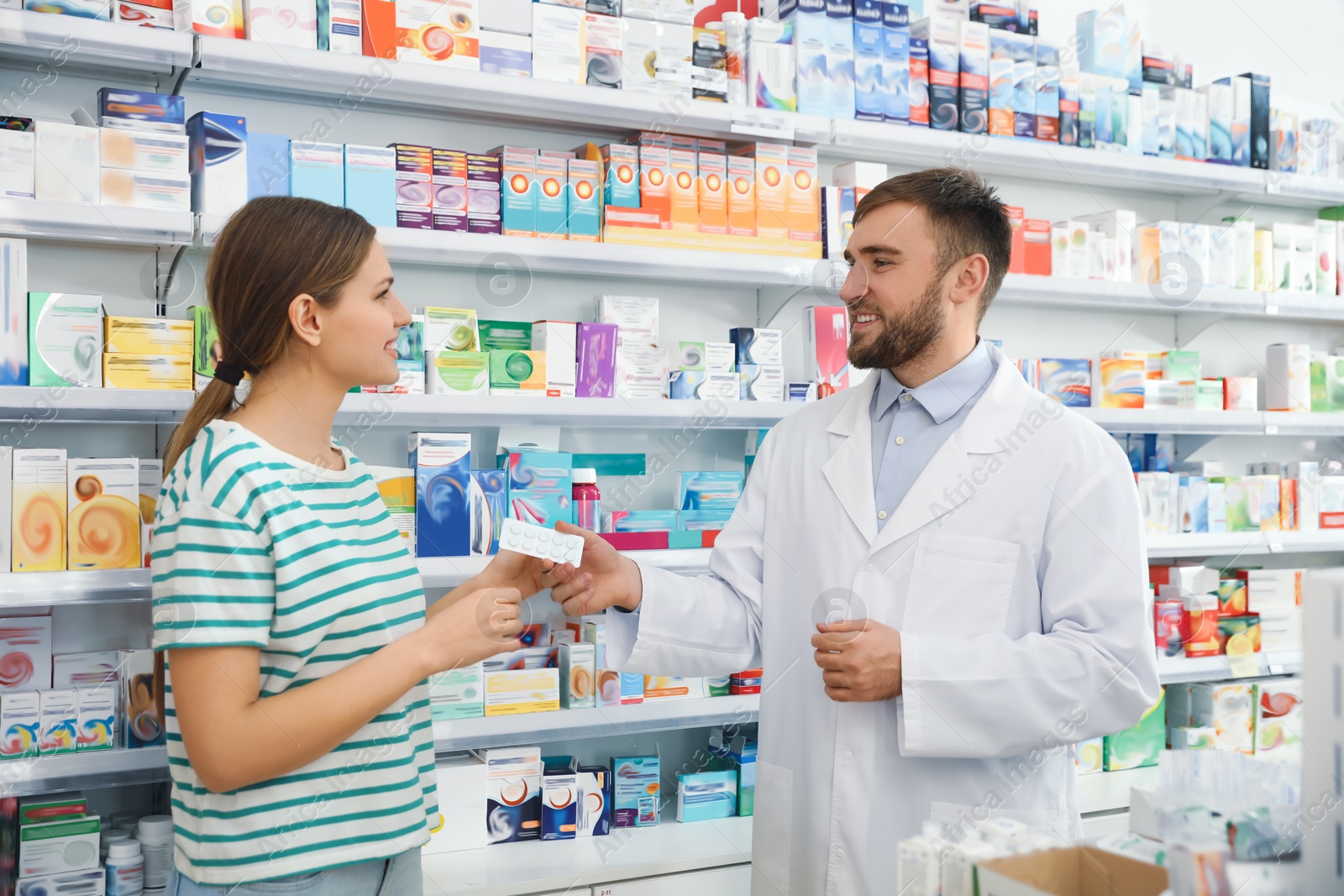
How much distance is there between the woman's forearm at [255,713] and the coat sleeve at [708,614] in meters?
0.67

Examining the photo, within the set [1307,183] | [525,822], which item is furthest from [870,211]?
[1307,183]

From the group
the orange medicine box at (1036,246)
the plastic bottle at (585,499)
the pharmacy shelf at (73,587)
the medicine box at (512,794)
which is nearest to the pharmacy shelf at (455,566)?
the pharmacy shelf at (73,587)

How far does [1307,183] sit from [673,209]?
2498 mm

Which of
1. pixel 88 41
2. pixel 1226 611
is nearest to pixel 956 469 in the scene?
pixel 88 41

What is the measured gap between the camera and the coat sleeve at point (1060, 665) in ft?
5.80

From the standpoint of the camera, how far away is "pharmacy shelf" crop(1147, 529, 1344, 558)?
11.4 feet

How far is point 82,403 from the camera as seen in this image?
2.22 m

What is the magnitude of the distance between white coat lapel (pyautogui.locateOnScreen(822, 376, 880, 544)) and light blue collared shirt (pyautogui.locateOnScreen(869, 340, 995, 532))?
23 millimetres

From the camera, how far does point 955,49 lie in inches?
129

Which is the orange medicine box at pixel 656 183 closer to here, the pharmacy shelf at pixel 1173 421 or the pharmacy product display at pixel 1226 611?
the pharmacy shelf at pixel 1173 421

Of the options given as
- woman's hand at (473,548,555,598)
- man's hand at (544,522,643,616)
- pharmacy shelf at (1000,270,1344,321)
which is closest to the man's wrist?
man's hand at (544,522,643,616)

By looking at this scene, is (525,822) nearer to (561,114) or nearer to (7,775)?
(7,775)

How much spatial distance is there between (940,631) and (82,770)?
1.78 m

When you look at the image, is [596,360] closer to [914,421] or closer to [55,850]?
[914,421]
